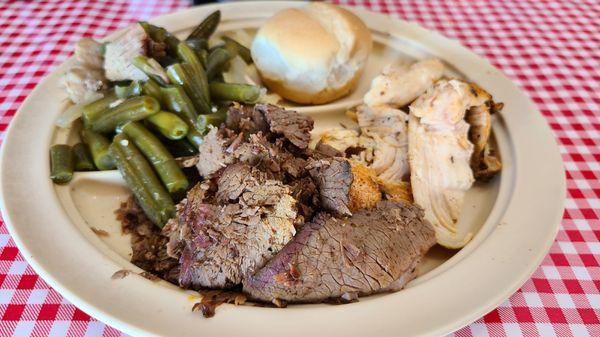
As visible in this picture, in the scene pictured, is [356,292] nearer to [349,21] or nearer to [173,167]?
[173,167]

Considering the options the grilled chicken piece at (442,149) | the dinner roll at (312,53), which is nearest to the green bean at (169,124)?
the dinner roll at (312,53)

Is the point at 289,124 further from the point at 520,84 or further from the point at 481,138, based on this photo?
the point at 520,84

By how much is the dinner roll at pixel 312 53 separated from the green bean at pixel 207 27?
14.1 inches

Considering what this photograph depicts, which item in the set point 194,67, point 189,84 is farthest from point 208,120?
point 194,67

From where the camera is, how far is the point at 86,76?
263cm

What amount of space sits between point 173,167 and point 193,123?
0.28m

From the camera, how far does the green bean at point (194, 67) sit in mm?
2568

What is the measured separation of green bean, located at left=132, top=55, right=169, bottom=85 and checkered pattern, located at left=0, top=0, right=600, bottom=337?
33.0 inches

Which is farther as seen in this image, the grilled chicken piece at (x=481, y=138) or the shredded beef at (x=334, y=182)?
the grilled chicken piece at (x=481, y=138)

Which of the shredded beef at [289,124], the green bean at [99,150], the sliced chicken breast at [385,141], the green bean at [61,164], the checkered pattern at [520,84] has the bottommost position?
the checkered pattern at [520,84]

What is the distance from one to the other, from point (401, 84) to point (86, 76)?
1651mm

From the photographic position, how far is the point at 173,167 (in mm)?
2268

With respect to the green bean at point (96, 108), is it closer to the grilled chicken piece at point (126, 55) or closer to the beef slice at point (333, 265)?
the grilled chicken piece at point (126, 55)

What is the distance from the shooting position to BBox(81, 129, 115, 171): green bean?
7.75 feet
